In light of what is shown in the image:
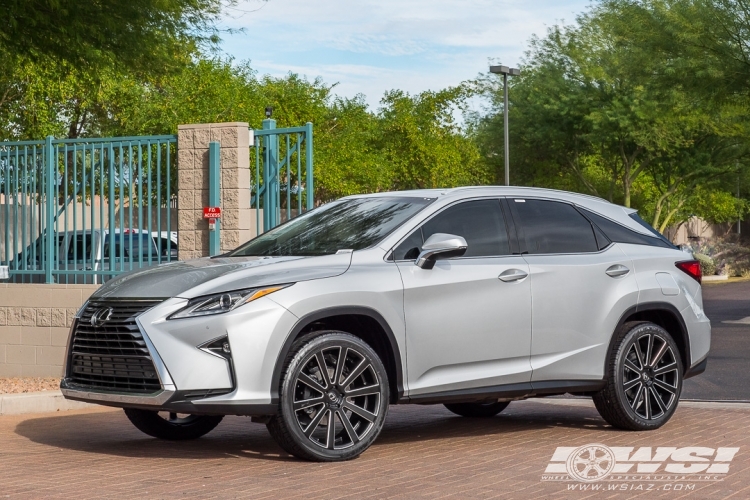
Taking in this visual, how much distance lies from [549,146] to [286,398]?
36989mm

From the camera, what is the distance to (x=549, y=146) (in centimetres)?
4344

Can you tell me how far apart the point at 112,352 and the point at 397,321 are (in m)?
1.84

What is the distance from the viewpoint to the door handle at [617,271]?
902 cm

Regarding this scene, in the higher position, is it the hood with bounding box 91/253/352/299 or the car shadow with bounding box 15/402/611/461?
the hood with bounding box 91/253/352/299

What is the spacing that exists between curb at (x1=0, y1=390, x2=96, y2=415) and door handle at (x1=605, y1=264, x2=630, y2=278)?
16.4ft

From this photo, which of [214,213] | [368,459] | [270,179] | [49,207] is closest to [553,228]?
[368,459]

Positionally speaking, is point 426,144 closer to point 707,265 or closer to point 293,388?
point 707,265

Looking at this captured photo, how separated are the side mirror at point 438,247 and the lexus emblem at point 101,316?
2037mm

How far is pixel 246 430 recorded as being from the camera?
374 inches

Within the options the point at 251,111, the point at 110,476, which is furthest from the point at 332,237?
the point at 251,111

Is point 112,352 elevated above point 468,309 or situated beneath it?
situated beneath

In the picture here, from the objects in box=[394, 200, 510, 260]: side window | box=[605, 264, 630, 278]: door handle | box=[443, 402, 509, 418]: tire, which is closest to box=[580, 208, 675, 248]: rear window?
box=[605, 264, 630, 278]: door handle

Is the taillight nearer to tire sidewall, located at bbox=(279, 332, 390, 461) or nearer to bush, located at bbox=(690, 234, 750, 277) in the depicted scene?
tire sidewall, located at bbox=(279, 332, 390, 461)

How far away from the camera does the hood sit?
744 centimetres
